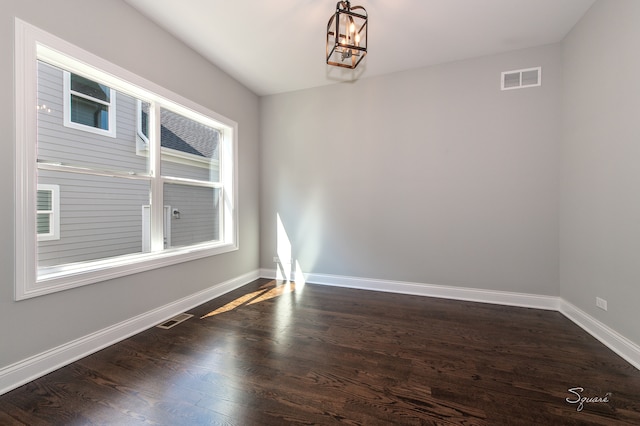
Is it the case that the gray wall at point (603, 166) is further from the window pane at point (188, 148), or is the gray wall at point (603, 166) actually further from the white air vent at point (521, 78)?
the window pane at point (188, 148)

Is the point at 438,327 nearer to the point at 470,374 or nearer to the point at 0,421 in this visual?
the point at 470,374

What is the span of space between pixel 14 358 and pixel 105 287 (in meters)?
0.64

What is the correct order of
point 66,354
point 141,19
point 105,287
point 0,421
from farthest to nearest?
point 141,19, point 105,287, point 66,354, point 0,421

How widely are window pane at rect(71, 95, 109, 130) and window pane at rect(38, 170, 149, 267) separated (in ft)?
1.55

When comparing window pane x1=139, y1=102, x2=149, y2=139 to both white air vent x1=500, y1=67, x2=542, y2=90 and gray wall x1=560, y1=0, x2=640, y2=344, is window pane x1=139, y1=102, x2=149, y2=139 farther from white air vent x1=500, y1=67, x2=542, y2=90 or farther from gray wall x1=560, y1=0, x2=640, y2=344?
gray wall x1=560, y1=0, x2=640, y2=344

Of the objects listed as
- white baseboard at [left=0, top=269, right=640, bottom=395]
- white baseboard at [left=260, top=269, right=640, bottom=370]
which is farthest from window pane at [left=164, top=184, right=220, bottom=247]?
white baseboard at [left=260, top=269, right=640, bottom=370]

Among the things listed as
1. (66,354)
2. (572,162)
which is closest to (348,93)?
(572,162)

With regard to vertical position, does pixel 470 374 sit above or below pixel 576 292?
below

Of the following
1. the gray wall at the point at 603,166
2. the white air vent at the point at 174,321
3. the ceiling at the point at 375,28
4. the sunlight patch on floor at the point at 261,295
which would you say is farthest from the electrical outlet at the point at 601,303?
the white air vent at the point at 174,321

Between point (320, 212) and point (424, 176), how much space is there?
1.59 metres

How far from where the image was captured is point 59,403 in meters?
1.60

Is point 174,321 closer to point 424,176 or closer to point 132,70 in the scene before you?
point 132,70

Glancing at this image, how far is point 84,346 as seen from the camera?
2.10m

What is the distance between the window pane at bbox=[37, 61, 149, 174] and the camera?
1999 mm
